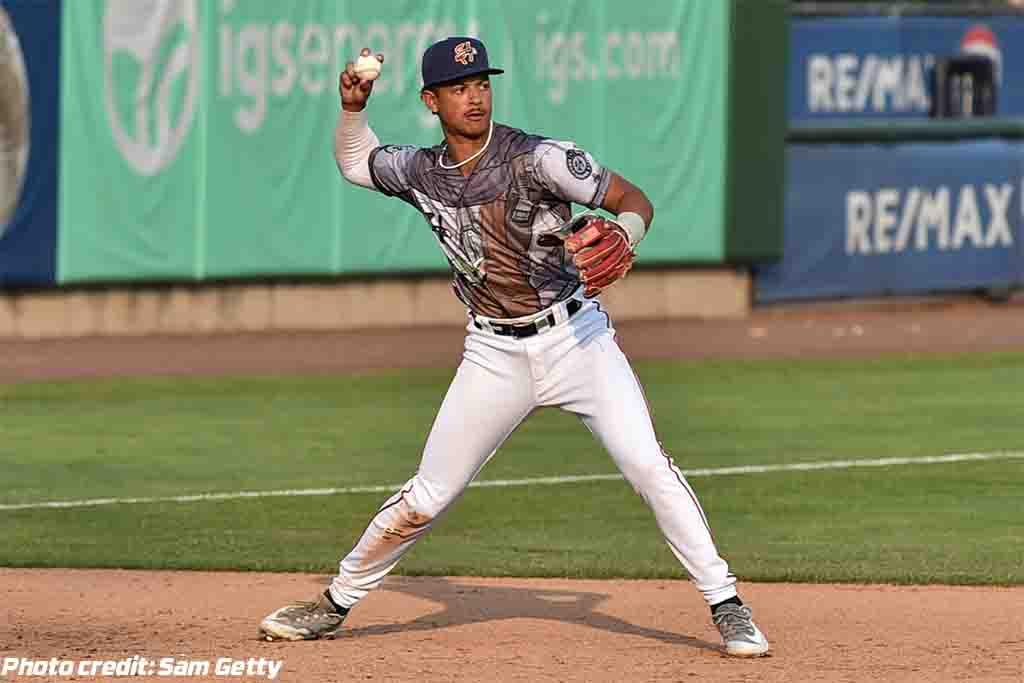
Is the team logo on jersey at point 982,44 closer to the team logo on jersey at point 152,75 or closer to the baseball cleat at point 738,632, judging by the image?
the team logo on jersey at point 152,75

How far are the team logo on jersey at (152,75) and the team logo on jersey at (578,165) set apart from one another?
1101cm

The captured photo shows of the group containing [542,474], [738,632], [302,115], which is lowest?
[542,474]

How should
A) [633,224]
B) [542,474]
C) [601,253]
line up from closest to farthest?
[601,253], [633,224], [542,474]

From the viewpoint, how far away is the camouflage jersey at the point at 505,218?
25.3 feet

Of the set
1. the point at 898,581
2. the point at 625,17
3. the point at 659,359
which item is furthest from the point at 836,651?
the point at 625,17

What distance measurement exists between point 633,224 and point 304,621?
191cm

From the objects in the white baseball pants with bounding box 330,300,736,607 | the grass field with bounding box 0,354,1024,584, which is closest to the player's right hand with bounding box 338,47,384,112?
the white baseball pants with bounding box 330,300,736,607

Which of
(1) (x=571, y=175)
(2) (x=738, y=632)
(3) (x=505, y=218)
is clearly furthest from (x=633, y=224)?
(2) (x=738, y=632)

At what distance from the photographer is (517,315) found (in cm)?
784

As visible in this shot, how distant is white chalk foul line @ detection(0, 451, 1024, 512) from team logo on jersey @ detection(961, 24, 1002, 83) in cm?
1072

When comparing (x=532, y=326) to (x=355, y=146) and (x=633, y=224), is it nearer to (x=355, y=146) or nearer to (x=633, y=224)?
(x=633, y=224)

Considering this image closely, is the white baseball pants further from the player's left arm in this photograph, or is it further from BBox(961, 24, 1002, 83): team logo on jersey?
BBox(961, 24, 1002, 83): team logo on jersey

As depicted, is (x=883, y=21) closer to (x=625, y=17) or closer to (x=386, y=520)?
(x=625, y=17)

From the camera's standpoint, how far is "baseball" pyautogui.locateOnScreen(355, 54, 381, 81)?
25.6ft
